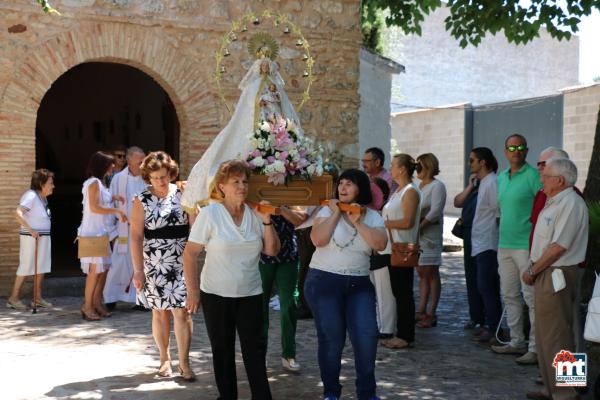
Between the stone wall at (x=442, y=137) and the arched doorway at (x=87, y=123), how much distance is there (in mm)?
11856

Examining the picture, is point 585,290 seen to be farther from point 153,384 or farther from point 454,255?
point 454,255

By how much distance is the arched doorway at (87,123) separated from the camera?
1569cm

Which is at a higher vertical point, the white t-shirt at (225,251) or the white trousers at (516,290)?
the white t-shirt at (225,251)

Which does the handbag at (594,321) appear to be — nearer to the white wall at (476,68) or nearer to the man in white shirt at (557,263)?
the man in white shirt at (557,263)

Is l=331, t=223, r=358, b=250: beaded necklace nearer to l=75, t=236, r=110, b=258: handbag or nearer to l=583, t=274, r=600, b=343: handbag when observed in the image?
l=583, t=274, r=600, b=343: handbag

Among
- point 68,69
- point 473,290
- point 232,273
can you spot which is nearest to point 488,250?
point 473,290

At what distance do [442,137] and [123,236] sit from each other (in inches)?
745

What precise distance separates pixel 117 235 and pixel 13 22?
9.41ft

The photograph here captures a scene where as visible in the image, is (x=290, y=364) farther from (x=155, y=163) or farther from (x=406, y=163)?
(x=406, y=163)

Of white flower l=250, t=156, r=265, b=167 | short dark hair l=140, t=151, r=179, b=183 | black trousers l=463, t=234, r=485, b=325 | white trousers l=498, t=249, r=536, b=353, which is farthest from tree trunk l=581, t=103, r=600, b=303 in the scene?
short dark hair l=140, t=151, r=179, b=183

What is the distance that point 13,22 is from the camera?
981 centimetres

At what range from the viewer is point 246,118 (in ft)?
22.1

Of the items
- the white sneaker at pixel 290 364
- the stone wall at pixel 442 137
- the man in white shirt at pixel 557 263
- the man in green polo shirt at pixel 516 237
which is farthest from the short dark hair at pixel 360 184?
the stone wall at pixel 442 137

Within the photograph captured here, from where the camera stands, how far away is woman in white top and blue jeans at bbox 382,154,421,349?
7488mm
